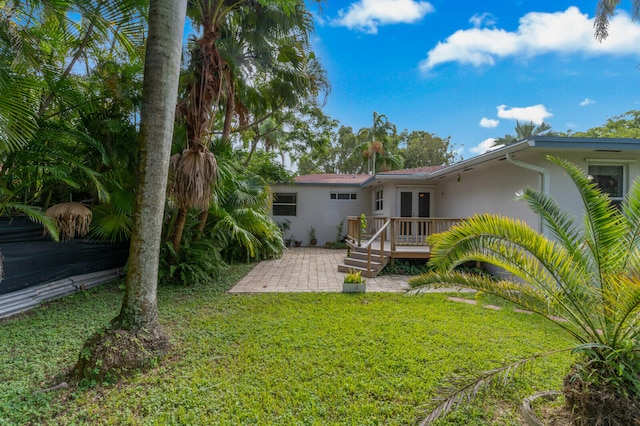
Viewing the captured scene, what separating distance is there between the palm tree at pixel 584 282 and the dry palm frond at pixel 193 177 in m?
3.73

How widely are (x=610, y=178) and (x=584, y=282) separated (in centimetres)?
600

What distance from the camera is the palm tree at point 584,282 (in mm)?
2029

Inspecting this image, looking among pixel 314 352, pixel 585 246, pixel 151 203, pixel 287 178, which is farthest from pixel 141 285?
pixel 287 178

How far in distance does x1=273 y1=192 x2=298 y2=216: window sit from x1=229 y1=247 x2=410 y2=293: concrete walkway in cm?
465

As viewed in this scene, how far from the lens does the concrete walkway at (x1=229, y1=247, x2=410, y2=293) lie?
252 inches

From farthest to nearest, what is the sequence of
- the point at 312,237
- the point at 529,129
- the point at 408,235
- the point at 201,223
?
1. the point at 529,129
2. the point at 312,237
3. the point at 408,235
4. the point at 201,223

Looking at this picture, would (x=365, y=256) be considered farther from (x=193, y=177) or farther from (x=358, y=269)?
(x=193, y=177)

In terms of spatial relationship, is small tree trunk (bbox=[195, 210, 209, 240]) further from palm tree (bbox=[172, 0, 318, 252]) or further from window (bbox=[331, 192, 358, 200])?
window (bbox=[331, 192, 358, 200])

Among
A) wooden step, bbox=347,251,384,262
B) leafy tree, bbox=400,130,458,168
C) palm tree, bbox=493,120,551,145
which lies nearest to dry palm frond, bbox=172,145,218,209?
wooden step, bbox=347,251,384,262

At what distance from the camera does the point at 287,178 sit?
45.0 feet

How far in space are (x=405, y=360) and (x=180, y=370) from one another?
2.41 meters

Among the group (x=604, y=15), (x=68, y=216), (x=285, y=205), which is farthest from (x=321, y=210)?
(x=604, y=15)

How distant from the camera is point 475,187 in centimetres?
888

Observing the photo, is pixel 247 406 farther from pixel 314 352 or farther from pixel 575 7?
pixel 575 7
